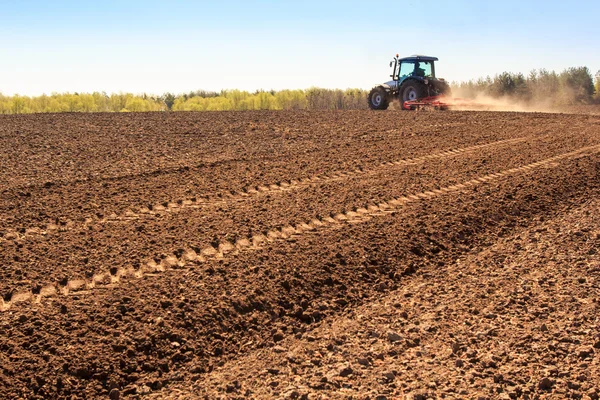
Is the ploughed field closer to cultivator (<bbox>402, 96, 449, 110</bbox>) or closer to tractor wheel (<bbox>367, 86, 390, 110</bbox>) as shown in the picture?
cultivator (<bbox>402, 96, 449, 110</bbox>)

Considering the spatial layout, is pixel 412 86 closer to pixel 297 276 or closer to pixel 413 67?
pixel 413 67

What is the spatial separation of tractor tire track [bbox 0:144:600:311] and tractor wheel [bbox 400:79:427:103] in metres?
15.6

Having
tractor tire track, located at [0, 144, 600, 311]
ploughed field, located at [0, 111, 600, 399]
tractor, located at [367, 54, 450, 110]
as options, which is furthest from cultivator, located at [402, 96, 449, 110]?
tractor tire track, located at [0, 144, 600, 311]

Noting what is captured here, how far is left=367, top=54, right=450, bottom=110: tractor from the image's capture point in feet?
79.9

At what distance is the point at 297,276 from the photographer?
5949 mm

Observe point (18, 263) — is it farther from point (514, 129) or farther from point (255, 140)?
point (514, 129)

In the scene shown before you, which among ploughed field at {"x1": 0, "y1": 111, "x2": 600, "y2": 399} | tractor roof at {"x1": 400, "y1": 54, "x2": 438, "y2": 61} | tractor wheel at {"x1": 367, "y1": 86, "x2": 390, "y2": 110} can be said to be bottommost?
ploughed field at {"x1": 0, "y1": 111, "x2": 600, "y2": 399}

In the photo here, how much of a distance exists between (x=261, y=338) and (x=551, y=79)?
Result: 1448 inches

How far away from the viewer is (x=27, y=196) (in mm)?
8516

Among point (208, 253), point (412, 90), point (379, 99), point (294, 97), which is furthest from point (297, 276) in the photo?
point (294, 97)

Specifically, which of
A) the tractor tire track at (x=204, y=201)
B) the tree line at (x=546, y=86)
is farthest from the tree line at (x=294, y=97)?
the tractor tire track at (x=204, y=201)

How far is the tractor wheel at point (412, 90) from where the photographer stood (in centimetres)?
2441

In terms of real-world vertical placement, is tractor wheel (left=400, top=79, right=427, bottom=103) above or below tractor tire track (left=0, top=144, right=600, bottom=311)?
above

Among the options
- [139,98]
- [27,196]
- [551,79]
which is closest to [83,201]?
[27,196]
